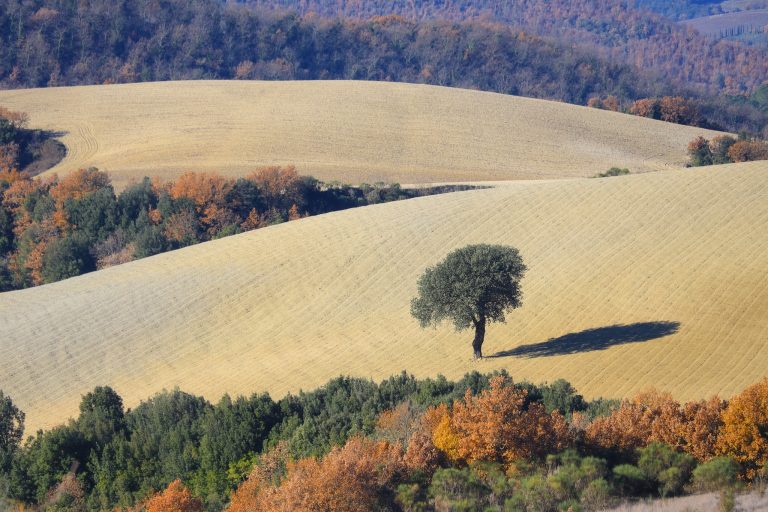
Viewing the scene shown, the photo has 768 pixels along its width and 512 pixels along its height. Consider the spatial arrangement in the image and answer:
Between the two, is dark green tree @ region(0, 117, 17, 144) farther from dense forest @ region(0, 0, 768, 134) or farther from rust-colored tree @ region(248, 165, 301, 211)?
dense forest @ region(0, 0, 768, 134)

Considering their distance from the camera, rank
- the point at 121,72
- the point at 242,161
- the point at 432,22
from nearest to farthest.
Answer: the point at 242,161, the point at 121,72, the point at 432,22

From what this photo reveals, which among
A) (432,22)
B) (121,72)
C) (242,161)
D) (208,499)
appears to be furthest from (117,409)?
(432,22)

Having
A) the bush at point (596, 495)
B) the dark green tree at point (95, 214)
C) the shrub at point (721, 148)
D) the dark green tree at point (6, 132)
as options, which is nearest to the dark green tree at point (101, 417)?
the bush at point (596, 495)

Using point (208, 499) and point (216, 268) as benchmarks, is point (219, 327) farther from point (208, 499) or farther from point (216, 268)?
point (208, 499)

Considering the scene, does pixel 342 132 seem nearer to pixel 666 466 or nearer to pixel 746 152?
pixel 746 152

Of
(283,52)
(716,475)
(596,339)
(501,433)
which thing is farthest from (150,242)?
(283,52)

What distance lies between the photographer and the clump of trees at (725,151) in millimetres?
86188

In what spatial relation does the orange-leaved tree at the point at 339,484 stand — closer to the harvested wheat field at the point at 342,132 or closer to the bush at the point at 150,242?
the bush at the point at 150,242

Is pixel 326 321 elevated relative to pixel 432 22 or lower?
elevated

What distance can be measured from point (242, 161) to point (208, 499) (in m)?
63.2

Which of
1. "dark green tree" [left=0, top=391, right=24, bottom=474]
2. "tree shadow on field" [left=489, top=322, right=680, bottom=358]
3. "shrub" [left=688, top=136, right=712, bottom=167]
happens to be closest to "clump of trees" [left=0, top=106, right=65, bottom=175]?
"shrub" [left=688, top=136, right=712, bottom=167]

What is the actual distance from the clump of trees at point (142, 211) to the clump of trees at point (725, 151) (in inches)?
881

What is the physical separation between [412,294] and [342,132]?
53.9 m

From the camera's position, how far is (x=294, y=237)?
185 feet
